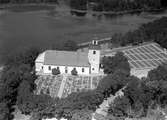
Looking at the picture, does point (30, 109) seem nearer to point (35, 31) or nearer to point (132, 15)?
point (35, 31)

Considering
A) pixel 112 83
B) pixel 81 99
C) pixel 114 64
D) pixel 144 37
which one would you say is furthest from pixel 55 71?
pixel 144 37

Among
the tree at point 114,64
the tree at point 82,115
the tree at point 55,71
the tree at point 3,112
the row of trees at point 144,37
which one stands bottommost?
the tree at point 82,115

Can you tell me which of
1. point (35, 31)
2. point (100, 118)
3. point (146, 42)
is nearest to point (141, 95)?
point (100, 118)

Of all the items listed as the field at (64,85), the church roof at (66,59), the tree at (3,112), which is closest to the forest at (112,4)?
the church roof at (66,59)

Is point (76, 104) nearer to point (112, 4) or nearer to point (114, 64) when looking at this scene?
point (114, 64)

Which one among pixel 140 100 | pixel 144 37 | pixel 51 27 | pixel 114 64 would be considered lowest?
pixel 140 100

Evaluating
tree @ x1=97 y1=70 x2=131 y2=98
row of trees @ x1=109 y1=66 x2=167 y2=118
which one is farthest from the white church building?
row of trees @ x1=109 y1=66 x2=167 y2=118

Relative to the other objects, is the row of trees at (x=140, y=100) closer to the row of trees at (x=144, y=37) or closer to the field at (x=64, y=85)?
the field at (x=64, y=85)
